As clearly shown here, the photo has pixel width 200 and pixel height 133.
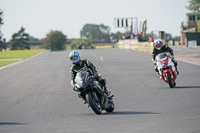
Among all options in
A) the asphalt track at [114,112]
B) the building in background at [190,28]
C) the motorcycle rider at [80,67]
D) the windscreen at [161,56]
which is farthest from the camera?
the building in background at [190,28]

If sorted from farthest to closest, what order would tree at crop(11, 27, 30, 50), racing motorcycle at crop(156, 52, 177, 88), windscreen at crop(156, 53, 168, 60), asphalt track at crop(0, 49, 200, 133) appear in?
tree at crop(11, 27, 30, 50) < windscreen at crop(156, 53, 168, 60) < racing motorcycle at crop(156, 52, 177, 88) < asphalt track at crop(0, 49, 200, 133)

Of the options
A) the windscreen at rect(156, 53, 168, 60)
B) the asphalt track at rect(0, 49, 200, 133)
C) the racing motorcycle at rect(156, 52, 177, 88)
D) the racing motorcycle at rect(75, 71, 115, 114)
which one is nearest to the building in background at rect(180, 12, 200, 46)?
the asphalt track at rect(0, 49, 200, 133)

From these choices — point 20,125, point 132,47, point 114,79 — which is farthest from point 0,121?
point 132,47

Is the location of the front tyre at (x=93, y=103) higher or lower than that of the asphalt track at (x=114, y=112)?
higher

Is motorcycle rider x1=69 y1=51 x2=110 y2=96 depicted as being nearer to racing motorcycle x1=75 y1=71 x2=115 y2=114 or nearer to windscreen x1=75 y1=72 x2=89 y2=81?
racing motorcycle x1=75 y1=71 x2=115 y2=114

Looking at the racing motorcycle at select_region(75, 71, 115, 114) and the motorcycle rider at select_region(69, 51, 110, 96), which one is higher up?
the motorcycle rider at select_region(69, 51, 110, 96)

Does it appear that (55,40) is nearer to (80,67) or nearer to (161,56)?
(161,56)

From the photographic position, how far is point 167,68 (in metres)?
17.3

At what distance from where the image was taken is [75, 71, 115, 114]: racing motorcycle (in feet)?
36.7

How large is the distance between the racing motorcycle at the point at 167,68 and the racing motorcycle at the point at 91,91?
586 cm

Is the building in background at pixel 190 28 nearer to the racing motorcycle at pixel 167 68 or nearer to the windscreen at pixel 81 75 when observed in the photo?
the racing motorcycle at pixel 167 68

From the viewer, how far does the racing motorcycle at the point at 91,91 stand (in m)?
11.2

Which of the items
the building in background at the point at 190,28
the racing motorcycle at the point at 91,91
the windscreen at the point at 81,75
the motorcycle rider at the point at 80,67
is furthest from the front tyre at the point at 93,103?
the building in background at the point at 190,28

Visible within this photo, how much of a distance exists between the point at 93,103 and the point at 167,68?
6.63 m
